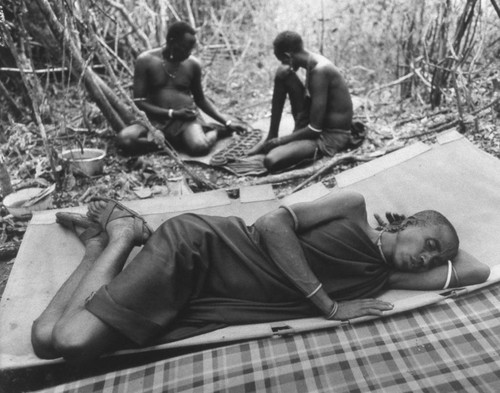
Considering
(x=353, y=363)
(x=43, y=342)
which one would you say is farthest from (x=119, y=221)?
(x=353, y=363)

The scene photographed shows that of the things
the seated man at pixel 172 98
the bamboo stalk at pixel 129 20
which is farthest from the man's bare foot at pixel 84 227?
the bamboo stalk at pixel 129 20

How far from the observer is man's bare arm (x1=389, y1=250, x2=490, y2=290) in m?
1.95

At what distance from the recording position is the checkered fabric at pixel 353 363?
5.33ft

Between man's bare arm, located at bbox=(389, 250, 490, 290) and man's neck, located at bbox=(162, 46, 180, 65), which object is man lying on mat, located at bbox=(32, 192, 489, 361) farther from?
man's neck, located at bbox=(162, 46, 180, 65)

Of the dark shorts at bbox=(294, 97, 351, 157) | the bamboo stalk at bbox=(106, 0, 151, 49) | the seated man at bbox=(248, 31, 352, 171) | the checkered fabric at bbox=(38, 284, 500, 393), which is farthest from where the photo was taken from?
the bamboo stalk at bbox=(106, 0, 151, 49)

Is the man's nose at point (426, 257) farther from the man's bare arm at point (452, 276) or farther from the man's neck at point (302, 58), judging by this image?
the man's neck at point (302, 58)

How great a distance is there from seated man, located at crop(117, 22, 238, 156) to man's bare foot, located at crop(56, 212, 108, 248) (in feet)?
4.99

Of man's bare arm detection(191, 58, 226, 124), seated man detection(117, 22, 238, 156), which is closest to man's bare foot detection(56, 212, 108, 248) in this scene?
seated man detection(117, 22, 238, 156)

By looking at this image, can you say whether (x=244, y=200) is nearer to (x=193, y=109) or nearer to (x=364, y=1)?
(x=193, y=109)

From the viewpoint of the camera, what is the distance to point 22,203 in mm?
2939

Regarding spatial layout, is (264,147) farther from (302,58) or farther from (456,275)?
(456,275)

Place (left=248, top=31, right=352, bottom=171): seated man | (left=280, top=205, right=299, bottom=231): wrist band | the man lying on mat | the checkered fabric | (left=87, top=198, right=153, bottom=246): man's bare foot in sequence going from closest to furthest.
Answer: the checkered fabric < the man lying on mat < (left=280, top=205, right=299, bottom=231): wrist band < (left=87, top=198, right=153, bottom=246): man's bare foot < (left=248, top=31, right=352, bottom=171): seated man

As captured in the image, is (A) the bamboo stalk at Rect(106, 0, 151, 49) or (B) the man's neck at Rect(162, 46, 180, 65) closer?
(B) the man's neck at Rect(162, 46, 180, 65)

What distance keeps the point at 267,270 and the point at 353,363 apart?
50 centimetres
